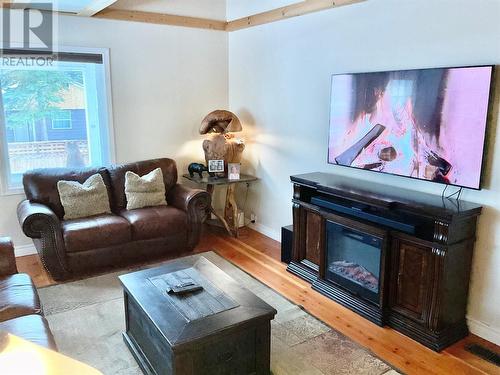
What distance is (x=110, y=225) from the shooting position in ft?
12.4

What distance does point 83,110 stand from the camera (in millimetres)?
4480

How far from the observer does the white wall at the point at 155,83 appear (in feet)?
14.1

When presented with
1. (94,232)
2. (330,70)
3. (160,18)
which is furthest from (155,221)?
(160,18)

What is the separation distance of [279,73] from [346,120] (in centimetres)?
117

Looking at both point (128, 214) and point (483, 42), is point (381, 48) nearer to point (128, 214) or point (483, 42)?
point (483, 42)

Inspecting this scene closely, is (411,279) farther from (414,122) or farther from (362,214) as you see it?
(414,122)

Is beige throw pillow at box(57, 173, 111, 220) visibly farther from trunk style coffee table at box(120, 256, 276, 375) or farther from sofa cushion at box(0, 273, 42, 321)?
trunk style coffee table at box(120, 256, 276, 375)

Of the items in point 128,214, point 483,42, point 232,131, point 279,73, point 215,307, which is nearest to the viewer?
point 215,307

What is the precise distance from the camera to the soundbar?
2.79 meters

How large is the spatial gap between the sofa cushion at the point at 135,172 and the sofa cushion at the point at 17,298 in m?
1.72

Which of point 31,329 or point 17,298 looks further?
point 17,298

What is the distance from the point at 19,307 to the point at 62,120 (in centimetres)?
263

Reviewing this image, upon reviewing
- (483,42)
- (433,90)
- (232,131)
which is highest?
(483,42)

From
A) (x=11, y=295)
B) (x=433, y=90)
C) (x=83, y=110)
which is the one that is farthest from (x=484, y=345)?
(x=83, y=110)
